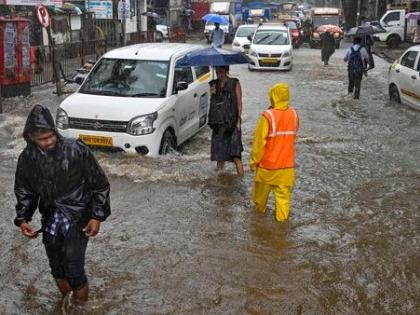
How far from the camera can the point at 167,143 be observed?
353 inches

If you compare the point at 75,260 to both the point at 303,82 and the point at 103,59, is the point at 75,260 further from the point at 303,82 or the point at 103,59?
the point at 303,82

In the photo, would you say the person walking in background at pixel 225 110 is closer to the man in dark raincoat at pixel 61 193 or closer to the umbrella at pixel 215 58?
the umbrella at pixel 215 58

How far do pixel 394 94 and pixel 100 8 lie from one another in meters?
19.8

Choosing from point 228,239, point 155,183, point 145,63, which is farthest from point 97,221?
point 145,63

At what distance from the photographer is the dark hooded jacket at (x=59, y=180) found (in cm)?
379

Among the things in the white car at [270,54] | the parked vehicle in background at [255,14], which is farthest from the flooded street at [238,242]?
the parked vehicle in background at [255,14]

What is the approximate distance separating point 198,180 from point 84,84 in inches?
105

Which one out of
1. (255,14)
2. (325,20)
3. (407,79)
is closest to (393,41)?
(325,20)

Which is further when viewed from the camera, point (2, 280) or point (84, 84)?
point (84, 84)

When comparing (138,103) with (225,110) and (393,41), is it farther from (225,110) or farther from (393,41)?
(393,41)

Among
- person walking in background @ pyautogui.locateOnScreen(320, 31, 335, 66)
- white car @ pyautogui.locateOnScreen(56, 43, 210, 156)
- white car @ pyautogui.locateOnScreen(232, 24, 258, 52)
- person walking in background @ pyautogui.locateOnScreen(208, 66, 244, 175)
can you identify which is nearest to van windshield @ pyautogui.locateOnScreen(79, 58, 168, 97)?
white car @ pyautogui.locateOnScreen(56, 43, 210, 156)

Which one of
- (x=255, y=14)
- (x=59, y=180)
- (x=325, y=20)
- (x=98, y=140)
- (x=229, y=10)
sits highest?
(x=229, y=10)

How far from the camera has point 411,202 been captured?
24.5 ft

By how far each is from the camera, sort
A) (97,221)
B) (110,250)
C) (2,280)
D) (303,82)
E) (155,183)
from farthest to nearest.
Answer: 1. (303,82)
2. (155,183)
3. (110,250)
4. (2,280)
5. (97,221)
